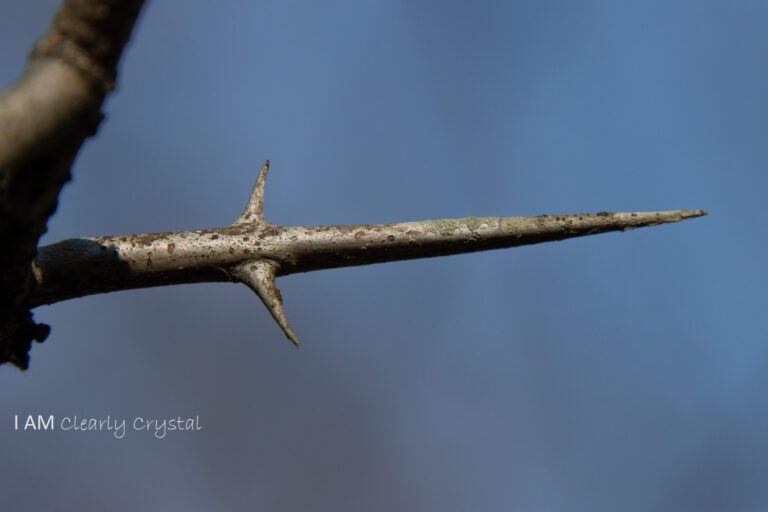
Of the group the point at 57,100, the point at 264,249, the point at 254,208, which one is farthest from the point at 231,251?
the point at 57,100

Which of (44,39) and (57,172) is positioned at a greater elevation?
(44,39)

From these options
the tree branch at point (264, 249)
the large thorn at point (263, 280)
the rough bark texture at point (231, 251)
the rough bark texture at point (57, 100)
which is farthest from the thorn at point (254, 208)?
the rough bark texture at point (57, 100)

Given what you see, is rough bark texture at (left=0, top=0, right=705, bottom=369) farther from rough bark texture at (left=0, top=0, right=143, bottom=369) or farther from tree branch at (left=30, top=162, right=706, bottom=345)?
rough bark texture at (left=0, top=0, right=143, bottom=369)

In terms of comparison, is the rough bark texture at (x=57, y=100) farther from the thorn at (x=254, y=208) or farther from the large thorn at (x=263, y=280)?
the thorn at (x=254, y=208)

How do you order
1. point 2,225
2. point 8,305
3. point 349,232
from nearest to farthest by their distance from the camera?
point 2,225, point 8,305, point 349,232

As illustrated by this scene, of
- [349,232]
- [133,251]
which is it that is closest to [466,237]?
[349,232]

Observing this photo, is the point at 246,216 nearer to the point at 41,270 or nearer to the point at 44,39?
the point at 41,270

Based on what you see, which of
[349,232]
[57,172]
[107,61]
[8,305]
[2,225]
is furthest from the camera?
[349,232]
